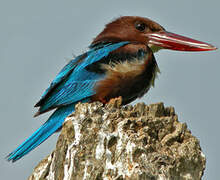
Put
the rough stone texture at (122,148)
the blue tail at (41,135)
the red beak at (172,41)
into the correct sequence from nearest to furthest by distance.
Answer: the rough stone texture at (122,148) → the blue tail at (41,135) → the red beak at (172,41)

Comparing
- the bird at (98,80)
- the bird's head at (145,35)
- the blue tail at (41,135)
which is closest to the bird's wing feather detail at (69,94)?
the bird at (98,80)

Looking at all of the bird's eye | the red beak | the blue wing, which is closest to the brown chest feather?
the blue wing

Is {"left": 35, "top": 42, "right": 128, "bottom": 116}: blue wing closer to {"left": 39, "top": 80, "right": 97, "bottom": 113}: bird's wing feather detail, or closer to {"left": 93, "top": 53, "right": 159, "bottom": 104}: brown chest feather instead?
{"left": 39, "top": 80, "right": 97, "bottom": 113}: bird's wing feather detail

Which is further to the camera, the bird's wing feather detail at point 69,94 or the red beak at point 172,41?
the red beak at point 172,41

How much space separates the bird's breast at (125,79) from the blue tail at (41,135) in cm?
48

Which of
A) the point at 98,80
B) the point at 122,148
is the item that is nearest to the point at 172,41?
the point at 98,80

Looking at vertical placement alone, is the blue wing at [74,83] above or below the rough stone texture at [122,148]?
above

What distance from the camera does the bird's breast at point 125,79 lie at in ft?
18.4

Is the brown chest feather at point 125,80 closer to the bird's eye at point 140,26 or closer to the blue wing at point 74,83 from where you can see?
the blue wing at point 74,83

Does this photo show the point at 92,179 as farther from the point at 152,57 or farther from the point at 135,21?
the point at 135,21

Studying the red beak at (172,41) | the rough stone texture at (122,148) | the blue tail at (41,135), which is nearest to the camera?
the rough stone texture at (122,148)

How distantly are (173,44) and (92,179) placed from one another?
3.50 metres

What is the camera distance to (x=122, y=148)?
353cm

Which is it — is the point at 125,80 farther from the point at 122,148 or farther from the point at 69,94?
the point at 122,148
